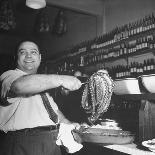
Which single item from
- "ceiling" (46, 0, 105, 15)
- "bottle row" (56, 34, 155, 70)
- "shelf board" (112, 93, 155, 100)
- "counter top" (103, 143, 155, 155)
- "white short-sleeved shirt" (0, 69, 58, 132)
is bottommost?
"counter top" (103, 143, 155, 155)

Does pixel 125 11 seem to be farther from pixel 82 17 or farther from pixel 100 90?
pixel 100 90

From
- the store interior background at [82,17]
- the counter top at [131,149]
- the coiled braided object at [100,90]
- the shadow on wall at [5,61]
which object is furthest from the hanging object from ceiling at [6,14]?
the shadow on wall at [5,61]

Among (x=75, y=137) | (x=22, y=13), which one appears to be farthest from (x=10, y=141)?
(x=22, y=13)

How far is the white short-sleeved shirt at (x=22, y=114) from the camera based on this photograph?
1.80m

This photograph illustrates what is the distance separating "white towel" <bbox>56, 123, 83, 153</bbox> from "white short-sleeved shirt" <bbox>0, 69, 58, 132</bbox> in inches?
7.3

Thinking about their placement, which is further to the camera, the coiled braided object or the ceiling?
the ceiling


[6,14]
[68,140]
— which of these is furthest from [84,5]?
[68,140]

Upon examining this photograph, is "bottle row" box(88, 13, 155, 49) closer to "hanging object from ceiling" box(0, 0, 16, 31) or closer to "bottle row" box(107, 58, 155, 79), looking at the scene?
"bottle row" box(107, 58, 155, 79)

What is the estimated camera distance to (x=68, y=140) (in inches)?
67.9

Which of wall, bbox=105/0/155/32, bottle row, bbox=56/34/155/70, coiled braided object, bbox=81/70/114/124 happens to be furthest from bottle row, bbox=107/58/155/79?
coiled braided object, bbox=81/70/114/124

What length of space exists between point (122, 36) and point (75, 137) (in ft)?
11.0

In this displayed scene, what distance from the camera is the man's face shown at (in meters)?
1.99

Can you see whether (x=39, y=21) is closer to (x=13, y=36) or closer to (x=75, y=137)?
(x=13, y=36)

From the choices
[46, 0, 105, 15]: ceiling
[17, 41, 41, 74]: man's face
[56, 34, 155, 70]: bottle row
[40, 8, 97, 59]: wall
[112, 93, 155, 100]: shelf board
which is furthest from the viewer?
[40, 8, 97, 59]: wall
